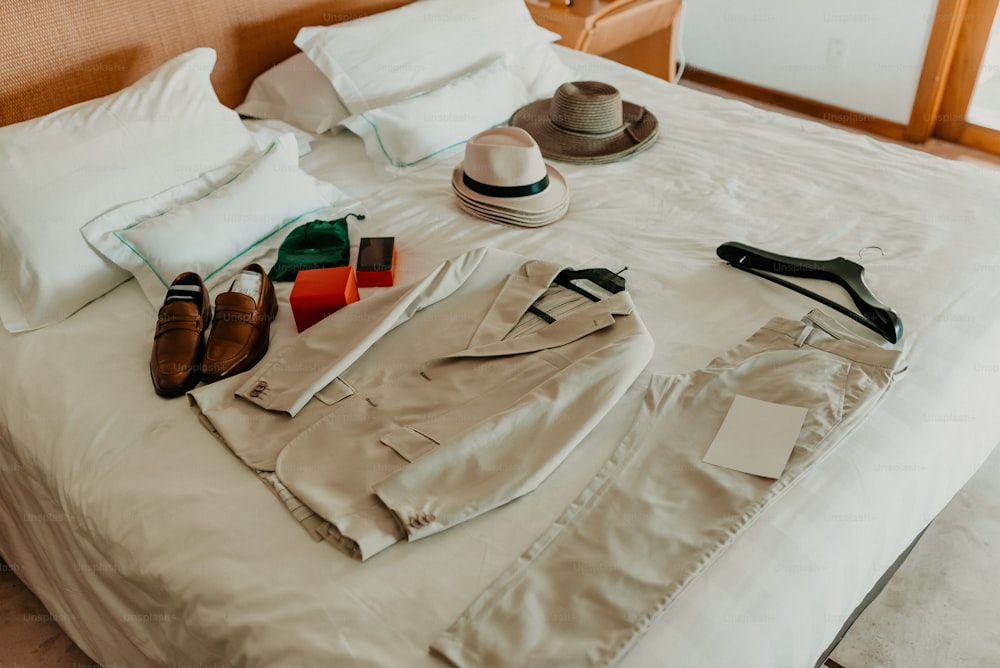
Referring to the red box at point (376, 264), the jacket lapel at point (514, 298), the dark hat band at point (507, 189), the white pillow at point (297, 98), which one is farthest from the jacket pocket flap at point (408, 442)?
the white pillow at point (297, 98)

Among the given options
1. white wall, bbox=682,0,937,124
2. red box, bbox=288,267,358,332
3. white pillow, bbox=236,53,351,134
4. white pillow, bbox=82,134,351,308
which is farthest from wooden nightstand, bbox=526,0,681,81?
red box, bbox=288,267,358,332

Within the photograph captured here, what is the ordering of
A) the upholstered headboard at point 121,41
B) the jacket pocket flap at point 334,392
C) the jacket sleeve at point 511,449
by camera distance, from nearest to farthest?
the jacket sleeve at point 511,449 → the jacket pocket flap at point 334,392 → the upholstered headboard at point 121,41

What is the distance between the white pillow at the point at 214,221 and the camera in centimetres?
163

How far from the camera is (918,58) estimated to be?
123 inches

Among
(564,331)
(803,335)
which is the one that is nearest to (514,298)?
(564,331)

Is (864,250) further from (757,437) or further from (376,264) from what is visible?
(376,264)

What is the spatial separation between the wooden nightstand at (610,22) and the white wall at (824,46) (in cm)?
53

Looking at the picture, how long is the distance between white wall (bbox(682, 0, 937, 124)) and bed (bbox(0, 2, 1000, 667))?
4.25 feet

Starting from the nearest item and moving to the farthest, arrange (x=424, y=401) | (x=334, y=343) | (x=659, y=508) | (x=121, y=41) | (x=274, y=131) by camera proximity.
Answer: (x=659, y=508) → (x=424, y=401) → (x=334, y=343) → (x=121, y=41) → (x=274, y=131)

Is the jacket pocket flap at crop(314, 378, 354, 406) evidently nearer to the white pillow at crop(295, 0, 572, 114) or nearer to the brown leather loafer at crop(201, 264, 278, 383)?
the brown leather loafer at crop(201, 264, 278, 383)

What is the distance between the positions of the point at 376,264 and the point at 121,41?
942mm

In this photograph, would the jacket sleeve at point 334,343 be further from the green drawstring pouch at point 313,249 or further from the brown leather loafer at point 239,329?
the green drawstring pouch at point 313,249

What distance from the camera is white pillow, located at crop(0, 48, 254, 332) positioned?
5.15 ft

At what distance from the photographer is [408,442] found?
4.06ft
